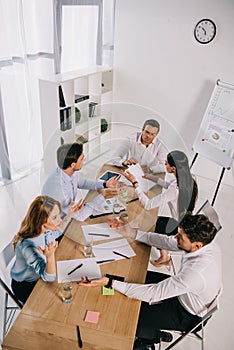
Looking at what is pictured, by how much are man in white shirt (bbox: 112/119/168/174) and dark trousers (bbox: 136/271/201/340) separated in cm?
86

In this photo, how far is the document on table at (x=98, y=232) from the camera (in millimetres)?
1863

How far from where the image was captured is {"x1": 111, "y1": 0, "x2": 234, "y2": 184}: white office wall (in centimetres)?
363

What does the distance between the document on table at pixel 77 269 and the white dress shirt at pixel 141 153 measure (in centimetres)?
69

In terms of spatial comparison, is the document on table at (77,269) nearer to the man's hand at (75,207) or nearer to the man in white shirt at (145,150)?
the man's hand at (75,207)

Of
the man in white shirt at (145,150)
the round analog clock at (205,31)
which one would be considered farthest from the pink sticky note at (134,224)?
the round analog clock at (205,31)

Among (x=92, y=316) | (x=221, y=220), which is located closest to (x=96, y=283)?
(x=92, y=316)

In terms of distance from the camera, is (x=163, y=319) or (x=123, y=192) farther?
(x=123, y=192)

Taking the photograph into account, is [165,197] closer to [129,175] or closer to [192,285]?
[129,175]

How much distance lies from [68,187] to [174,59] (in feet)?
8.44

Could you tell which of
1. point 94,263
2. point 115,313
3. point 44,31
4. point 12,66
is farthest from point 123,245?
point 44,31

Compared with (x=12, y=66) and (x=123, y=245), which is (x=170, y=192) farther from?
(x=12, y=66)

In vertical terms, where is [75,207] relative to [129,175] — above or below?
below

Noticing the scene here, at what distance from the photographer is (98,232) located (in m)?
1.89

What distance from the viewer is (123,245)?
184cm
